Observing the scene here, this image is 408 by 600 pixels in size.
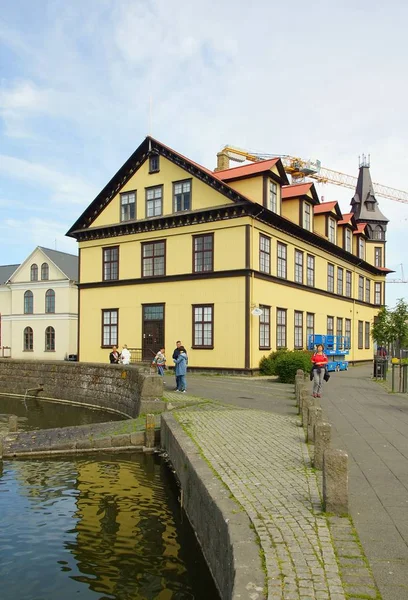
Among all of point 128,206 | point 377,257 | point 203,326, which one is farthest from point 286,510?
point 377,257

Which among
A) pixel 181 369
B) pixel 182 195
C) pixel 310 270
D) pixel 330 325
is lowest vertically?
pixel 181 369

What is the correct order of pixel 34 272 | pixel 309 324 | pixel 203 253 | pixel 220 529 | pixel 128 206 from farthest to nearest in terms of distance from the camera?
pixel 34 272, pixel 309 324, pixel 128 206, pixel 203 253, pixel 220 529

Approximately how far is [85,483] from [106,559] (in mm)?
3726

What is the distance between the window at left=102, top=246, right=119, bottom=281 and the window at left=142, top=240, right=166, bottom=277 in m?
2.15

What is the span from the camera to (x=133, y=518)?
8844 millimetres

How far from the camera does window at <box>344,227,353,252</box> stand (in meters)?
40.5

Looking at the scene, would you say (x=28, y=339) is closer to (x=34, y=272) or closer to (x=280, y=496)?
(x=34, y=272)

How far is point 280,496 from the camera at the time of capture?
6.83 m

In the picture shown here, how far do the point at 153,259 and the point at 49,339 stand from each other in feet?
62.1

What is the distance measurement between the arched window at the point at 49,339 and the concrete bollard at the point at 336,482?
41.4 metres

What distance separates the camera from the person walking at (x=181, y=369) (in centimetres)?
1956

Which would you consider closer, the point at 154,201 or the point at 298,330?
the point at 154,201

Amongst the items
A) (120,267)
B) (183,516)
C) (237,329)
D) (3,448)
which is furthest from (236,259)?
(183,516)

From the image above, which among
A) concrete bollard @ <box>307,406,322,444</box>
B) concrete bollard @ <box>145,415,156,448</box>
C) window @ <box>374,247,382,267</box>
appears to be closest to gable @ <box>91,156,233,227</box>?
concrete bollard @ <box>145,415,156,448</box>
